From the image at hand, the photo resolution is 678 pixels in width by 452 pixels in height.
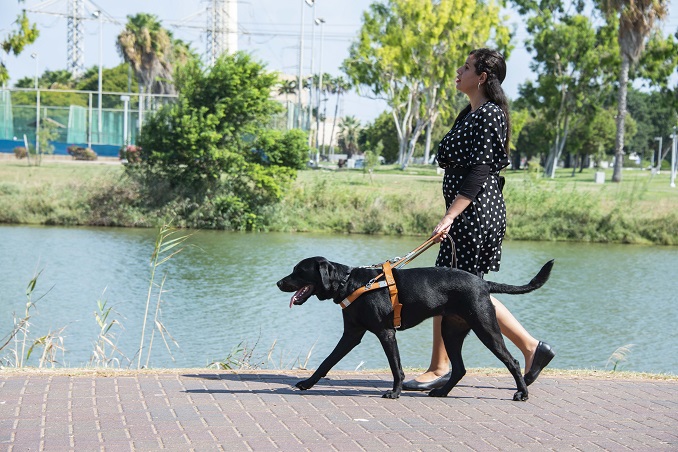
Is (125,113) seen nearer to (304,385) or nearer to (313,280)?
(304,385)

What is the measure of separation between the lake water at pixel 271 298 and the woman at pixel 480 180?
8.39 feet

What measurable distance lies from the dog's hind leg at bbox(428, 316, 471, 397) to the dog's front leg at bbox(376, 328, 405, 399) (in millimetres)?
302

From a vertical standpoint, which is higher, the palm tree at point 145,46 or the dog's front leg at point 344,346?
the palm tree at point 145,46

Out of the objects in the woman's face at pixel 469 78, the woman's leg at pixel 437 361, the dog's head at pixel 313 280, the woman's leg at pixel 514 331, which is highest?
the woman's face at pixel 469 78

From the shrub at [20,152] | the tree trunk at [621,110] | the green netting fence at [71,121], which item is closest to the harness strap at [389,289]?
the tree trunk at [621,110]

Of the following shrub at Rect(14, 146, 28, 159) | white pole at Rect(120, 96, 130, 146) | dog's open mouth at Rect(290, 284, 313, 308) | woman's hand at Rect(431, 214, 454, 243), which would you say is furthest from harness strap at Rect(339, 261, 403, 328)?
shrub at Rect(14, 146, 28, 159)

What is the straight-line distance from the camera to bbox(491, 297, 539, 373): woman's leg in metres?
6.08

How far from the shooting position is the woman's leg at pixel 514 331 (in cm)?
608

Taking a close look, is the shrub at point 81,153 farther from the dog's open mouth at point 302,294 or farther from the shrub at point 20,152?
the dog's open mouth at point 302,294

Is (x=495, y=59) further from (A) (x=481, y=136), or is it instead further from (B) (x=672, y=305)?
(B) (x=672, y=305)

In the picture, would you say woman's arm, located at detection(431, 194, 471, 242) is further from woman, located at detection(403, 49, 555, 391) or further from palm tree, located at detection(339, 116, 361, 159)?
palm tree, located at detection(339, 116, 361, 159)

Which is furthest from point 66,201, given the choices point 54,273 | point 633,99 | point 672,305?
Result: point 633,99

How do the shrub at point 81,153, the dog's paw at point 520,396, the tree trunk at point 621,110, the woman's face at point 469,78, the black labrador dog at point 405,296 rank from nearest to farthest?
the black labrador dog at point 405,296 → the dog's paw at point 520,396 → the woman's face at point 469,78 → the tree trunk at point 621,110 → the shrub at point 81,153

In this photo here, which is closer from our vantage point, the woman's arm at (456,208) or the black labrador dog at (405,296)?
the black labrador dog at (405,296)
